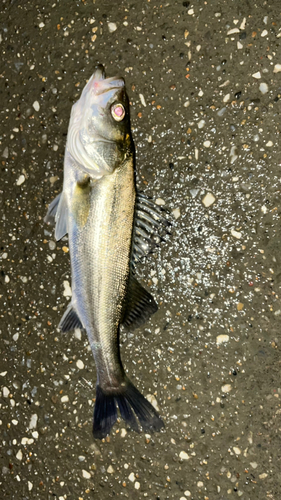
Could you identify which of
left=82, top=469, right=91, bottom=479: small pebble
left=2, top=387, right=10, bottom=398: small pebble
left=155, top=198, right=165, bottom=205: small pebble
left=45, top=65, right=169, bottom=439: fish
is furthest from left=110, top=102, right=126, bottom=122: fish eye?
left=82, top=469, right=91, bottom=479: small pebble

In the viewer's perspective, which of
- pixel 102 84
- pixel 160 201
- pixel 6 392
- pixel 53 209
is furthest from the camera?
pixel 6 392

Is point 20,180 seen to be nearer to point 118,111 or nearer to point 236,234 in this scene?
point 118,111

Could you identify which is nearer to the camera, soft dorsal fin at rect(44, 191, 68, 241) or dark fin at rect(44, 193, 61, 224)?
soft dorsal fin at rect(44, 191, 68, 241)

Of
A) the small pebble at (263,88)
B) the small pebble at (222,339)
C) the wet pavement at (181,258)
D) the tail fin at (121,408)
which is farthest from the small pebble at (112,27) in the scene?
the tail fin at (121,408)

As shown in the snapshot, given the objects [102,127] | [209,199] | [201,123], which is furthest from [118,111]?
[209,199]

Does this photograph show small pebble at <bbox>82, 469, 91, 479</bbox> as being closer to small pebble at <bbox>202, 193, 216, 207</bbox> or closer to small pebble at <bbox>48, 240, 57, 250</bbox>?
small pebble at <bbox>48, 240, 57, 250</bbox>

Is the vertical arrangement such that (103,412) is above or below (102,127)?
below

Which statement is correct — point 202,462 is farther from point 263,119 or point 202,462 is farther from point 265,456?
point 263,119

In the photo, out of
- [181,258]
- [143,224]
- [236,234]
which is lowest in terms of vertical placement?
[181,258]

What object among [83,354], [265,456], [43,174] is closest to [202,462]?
[265,456]
